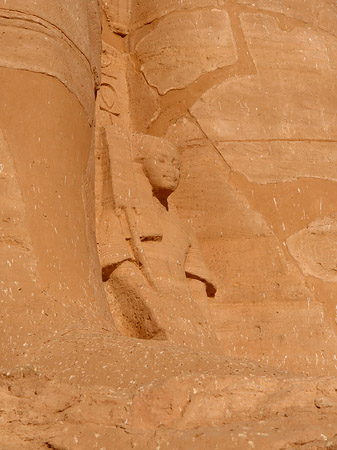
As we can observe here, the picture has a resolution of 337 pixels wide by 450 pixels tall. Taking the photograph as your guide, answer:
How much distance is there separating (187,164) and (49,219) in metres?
1.35

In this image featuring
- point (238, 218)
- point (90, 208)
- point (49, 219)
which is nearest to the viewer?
point (49, 219)

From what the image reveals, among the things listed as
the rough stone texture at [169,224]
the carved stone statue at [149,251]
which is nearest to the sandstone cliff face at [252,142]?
the rough stone texture at [169,224]

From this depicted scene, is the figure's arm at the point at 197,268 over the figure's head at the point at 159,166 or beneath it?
beneath

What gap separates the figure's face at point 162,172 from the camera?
4.02 m

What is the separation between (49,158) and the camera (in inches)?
127

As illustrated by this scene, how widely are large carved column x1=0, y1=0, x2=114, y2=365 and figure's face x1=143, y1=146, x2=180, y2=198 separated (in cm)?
45

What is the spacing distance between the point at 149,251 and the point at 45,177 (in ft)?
2.38

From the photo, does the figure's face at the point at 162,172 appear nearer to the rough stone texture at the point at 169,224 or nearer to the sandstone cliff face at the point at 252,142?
the rough stone texture at the point at 169,224

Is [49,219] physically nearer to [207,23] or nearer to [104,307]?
[104,307]

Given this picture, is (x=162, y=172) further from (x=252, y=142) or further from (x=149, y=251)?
(x=252, y=142)

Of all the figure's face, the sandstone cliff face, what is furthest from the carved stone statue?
the sandstone cliff face

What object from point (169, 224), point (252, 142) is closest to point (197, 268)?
point (169, 224)

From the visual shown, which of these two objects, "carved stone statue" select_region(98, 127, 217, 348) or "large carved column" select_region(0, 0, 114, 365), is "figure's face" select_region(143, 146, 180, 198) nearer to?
"carved stone statue" select_region(98, 127, 217, 348)

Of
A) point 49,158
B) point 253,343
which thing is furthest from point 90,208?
point 253,343
